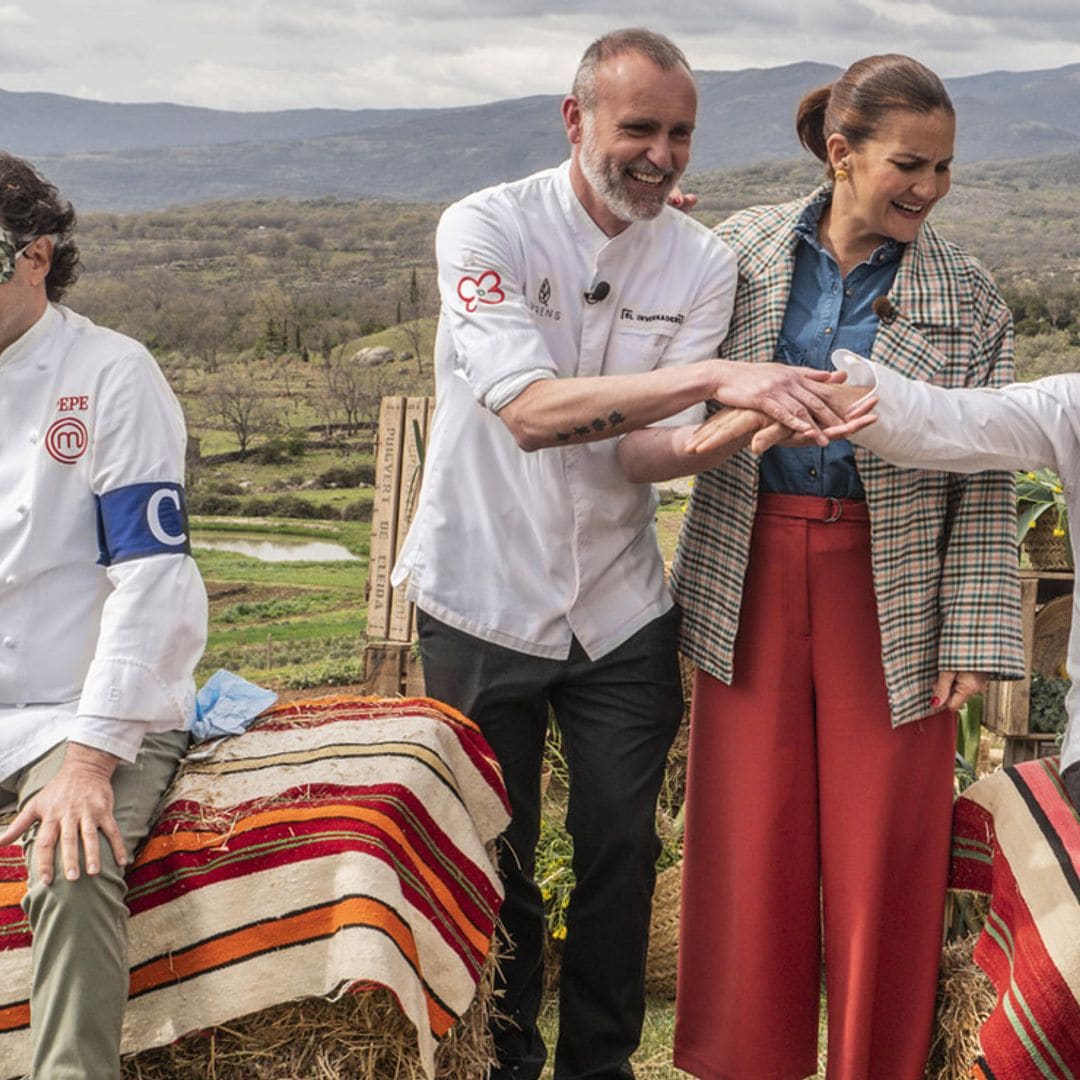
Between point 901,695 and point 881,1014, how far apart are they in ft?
2.22

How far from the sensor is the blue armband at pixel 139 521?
8.27 ft

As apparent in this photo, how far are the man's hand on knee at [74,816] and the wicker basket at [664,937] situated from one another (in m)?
1.91

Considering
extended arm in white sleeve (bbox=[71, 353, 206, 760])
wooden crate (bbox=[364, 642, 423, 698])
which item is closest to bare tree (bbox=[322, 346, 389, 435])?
wooden crate (bbox=[364, 642, 423, 698])

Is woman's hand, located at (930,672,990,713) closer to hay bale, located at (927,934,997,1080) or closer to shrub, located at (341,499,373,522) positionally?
hay bale, located at (927,934,997,1080)

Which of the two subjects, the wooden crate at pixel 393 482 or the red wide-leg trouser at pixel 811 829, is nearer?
the red wide-leg trouser at pixel 811 829

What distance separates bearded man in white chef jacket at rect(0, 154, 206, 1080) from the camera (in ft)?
8.09

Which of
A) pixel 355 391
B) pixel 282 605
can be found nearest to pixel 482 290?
pixel 282 605

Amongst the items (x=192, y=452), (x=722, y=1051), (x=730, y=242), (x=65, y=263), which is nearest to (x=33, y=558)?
(x=65, y=263)

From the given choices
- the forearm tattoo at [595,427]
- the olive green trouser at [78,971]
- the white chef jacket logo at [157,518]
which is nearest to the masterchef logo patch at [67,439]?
the white chef jacket logo at [157,518]

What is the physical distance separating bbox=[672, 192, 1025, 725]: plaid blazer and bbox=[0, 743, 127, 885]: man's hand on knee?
3.84ft

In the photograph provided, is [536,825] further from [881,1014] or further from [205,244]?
[205,244]

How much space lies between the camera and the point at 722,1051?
304 cm

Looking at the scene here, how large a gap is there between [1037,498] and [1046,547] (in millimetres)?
215

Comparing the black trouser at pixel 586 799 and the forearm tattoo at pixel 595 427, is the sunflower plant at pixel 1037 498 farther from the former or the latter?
the forearm tattoo at pixel 595 427
